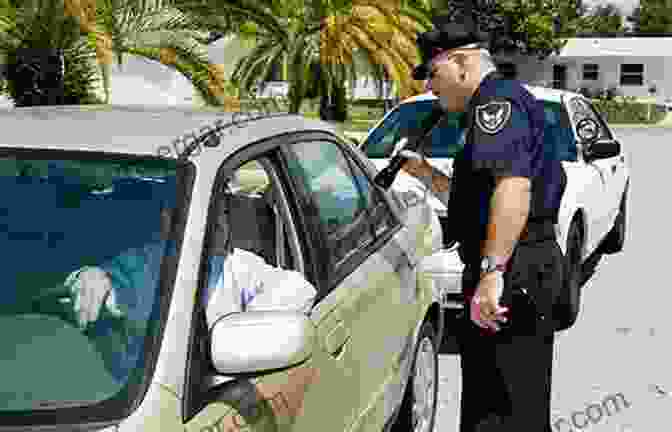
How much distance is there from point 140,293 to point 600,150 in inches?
213

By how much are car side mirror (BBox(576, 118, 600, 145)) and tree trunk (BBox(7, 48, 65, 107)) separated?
6990mm

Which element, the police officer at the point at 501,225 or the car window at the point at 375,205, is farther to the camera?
the car window at the point at 375,205

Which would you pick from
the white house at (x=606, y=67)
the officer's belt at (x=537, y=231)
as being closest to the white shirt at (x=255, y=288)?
the officer's belt at (x=537, y=231)

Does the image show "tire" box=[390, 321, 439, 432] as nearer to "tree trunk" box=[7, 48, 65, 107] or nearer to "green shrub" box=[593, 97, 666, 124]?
"tree trunk" box=[7, 48, 65, 107]

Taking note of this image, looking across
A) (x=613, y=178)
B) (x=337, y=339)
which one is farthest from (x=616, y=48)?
(x=337, y=339)

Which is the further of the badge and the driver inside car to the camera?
the badge

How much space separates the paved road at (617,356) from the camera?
17.0 ft

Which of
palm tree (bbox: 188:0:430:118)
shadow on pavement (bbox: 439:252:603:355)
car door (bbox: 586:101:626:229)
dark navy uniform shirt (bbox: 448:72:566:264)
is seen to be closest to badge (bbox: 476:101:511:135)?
dark navy uniform shirt (bbox: 448:72:566:264)

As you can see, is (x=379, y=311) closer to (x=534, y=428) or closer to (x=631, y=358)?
(x=534, y=428)

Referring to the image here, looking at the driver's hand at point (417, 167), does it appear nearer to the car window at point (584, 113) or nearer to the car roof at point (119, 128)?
the car roof at point (119, 128)

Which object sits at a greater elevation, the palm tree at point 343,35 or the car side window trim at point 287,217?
the palm tree at point 343,35

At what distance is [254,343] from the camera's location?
2326 millimetres

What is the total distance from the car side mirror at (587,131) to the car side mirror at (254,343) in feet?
17.8

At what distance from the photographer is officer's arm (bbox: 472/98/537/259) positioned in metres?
3.30
